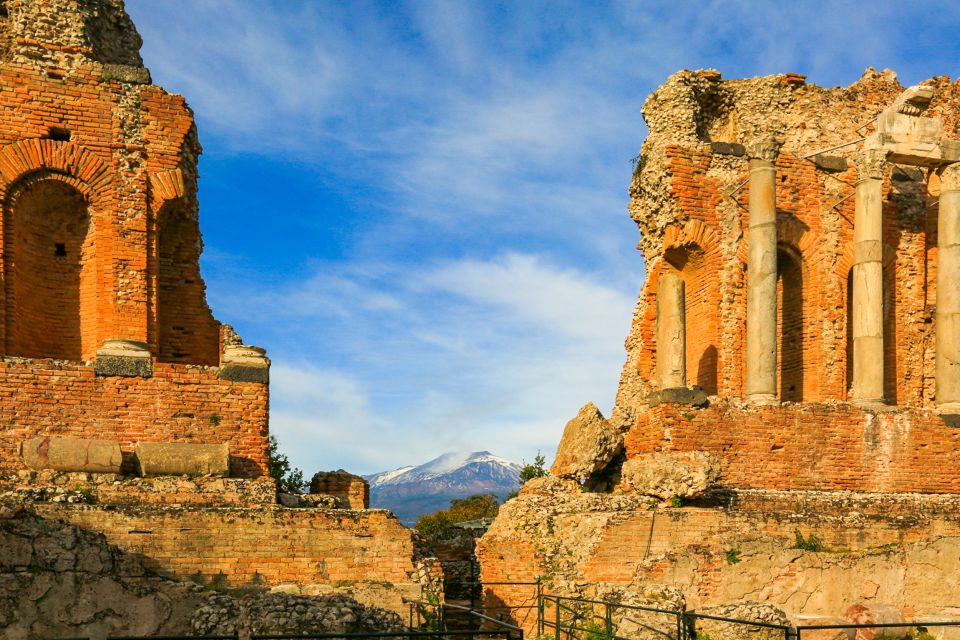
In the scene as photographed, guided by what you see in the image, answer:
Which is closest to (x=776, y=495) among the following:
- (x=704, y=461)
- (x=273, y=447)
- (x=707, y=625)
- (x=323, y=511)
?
(x=704, y=461)

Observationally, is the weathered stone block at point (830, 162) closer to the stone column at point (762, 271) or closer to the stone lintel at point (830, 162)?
the stone lintel at point (830, 162)

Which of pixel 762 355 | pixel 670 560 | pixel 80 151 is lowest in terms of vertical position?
pixel 670 560

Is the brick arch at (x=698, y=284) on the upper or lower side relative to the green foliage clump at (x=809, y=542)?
upper

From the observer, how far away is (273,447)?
31594mm

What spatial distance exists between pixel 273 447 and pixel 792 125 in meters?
19.4

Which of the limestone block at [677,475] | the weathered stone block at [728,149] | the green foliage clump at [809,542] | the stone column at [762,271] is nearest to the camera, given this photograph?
the green foliage clump at [809,542]

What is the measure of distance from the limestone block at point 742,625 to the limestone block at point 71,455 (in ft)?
25.7

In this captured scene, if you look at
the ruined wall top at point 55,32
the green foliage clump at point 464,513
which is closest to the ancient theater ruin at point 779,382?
the ruined wall top at point 55,32

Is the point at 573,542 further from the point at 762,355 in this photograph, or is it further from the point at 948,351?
the point at 948,351

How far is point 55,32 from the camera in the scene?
50.4 ft

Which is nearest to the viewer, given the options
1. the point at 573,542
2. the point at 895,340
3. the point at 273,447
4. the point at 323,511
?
the point at 323,511

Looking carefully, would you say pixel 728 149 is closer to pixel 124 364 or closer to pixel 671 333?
pixel 671 333

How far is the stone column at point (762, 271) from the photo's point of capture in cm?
1823

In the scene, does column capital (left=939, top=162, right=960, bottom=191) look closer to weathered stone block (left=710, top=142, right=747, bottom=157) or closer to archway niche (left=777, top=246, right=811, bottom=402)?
archway niche (left=777, top=246, right=811, bottom=402)
